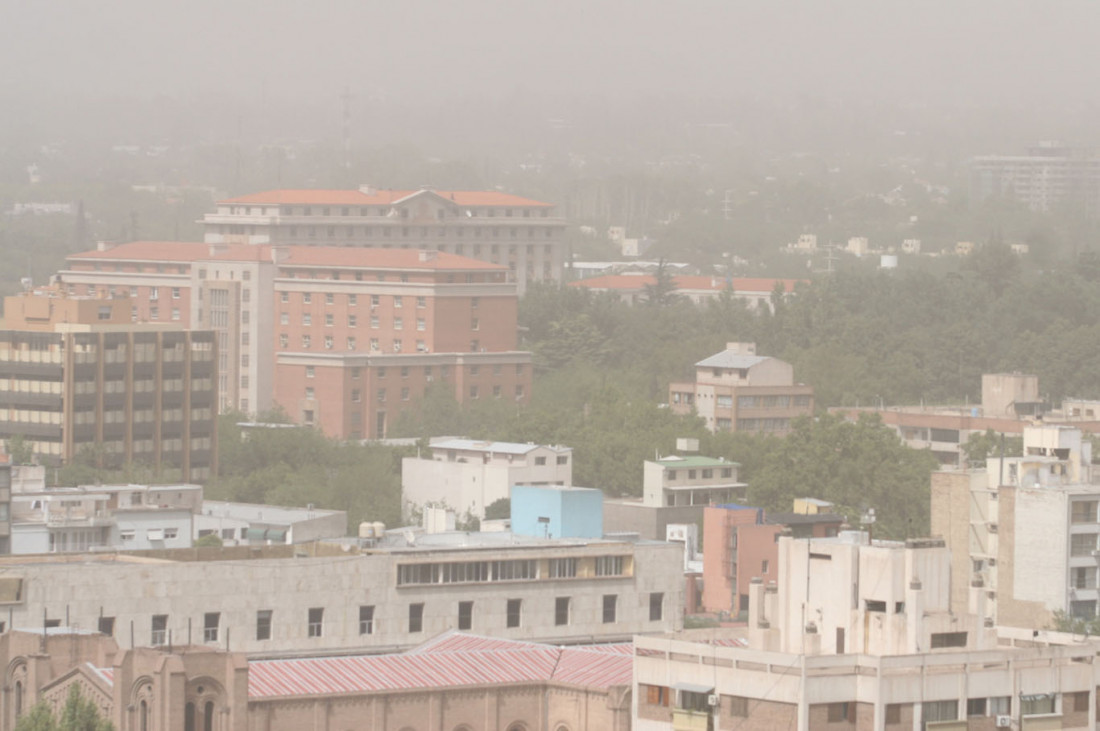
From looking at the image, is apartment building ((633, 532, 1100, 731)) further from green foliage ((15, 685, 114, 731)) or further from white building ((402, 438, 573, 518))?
white building ((402, 438, 573, 518))

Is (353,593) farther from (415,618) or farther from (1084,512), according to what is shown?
(1084,512)

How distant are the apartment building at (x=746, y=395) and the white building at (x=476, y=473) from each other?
2055 centimetres

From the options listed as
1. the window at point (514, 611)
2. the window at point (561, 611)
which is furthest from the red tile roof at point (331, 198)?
the window at point (514, 611)

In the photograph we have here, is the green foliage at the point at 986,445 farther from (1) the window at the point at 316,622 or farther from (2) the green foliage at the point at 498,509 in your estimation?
(1) the window at the point at 316,622

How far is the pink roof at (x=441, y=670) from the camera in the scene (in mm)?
45000

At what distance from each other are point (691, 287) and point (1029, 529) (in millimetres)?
126764

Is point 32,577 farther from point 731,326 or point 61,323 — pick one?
point 731,326

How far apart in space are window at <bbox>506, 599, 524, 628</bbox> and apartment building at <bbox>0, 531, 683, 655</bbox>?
0.04 meters

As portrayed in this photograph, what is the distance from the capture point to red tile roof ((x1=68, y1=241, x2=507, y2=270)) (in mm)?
138875

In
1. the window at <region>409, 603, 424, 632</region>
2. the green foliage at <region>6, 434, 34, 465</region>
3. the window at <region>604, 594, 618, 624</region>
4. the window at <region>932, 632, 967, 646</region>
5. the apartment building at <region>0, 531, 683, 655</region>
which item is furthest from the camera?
the green foliage at <region>6, 434, 34, 465</region>

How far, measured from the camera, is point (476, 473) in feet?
305

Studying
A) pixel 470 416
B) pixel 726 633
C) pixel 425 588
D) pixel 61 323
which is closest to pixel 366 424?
pixel 470 416

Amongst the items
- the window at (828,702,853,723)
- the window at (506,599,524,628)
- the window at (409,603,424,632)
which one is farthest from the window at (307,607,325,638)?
the window at (828,702,853,723)

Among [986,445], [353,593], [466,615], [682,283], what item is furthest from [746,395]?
[682,283]
